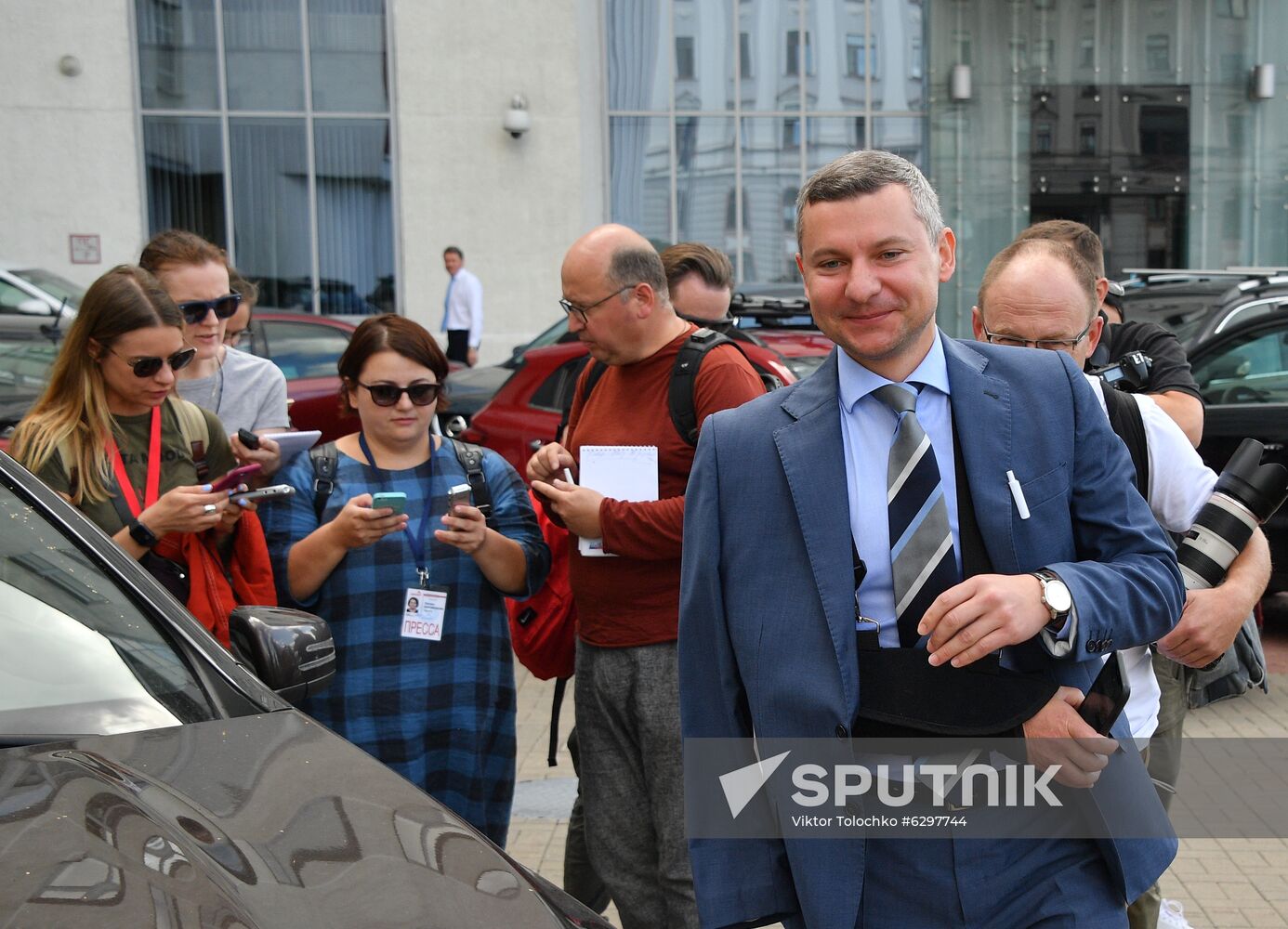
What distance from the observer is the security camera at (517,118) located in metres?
19.8

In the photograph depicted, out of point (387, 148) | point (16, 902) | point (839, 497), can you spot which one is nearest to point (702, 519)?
point (839, 497)

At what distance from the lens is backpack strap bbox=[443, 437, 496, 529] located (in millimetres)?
3881

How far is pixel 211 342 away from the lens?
4.75 meters

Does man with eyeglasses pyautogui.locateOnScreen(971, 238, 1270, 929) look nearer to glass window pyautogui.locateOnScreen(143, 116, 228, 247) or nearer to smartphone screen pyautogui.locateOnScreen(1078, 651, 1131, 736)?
smartphone screen pyautogui.locateOnScreen(1078, 651, 1131, 736)

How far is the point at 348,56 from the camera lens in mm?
20141

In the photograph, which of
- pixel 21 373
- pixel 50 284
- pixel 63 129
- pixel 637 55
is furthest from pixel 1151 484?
pixel 63 129

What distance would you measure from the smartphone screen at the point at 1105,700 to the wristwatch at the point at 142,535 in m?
2.33

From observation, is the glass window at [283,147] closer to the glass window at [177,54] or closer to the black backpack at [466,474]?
the glass window at [177,54]

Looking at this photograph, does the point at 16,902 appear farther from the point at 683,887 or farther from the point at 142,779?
A: the point at 683,887

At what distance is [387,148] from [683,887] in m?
18.0

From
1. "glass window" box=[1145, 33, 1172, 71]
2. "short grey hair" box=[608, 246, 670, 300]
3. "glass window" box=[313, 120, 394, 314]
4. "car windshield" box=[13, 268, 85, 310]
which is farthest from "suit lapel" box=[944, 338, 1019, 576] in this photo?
"glass window" box=[1145, 33, 1172, 71]

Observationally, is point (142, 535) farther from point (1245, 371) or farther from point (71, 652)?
point (1245, 371)

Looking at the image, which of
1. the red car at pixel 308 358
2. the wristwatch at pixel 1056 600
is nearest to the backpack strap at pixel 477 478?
the wristwatch at pixel 1056 600

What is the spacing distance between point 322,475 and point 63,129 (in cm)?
1821
